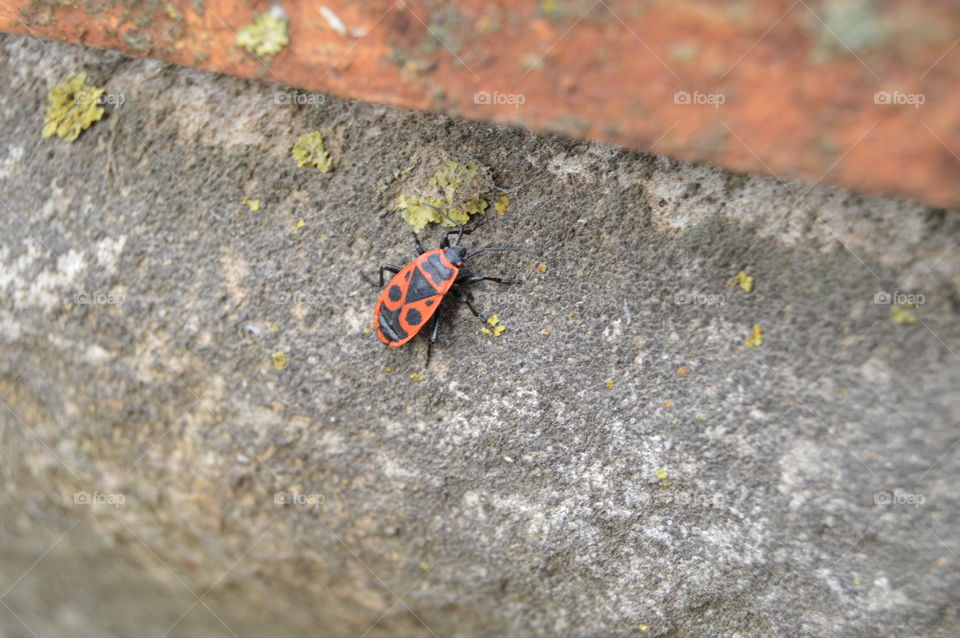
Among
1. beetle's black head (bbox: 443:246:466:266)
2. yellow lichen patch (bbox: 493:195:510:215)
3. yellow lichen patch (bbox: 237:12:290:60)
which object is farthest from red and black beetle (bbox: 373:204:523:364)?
yellow lichen patch (bbox: 237:12:290:60)

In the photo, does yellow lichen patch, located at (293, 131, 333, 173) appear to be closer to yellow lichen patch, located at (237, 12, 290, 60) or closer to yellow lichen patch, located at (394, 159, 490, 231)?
yellow lichen patch, located at (394, 159, 490, 231)

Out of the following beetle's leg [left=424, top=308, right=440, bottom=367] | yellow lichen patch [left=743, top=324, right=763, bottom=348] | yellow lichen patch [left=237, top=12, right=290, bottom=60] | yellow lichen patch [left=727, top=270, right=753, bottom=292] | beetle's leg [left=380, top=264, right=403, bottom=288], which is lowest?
beetle's leg [left=424, top=308, right=440, bottom=367]

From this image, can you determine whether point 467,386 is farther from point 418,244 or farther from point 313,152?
point 313,152

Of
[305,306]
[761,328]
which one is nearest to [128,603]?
[305,306]

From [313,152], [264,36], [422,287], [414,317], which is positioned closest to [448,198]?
[422,287]

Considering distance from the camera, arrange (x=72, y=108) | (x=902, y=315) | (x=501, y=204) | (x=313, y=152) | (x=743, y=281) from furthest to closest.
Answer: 1. (x=72, y=108)
2. (x=313, y=152)
3. (x=501, y=204)
4. (x=743, y=281)
5. (x=902, y=315)

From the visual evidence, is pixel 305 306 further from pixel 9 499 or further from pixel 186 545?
pixel 9 499

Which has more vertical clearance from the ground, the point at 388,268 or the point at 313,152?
the point at 313,152
